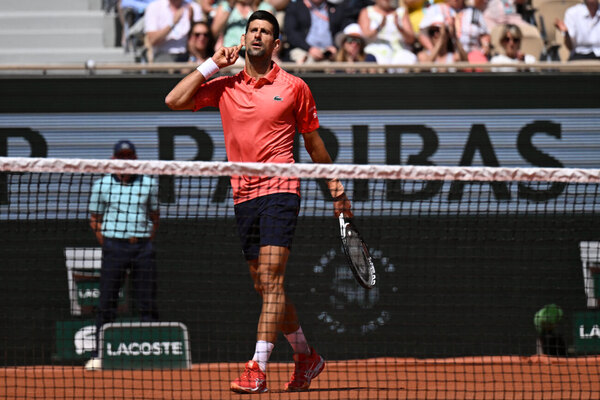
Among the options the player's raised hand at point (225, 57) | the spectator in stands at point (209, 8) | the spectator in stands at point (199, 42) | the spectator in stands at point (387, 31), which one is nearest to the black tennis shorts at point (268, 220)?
the player's raised hand at point (225, 57)

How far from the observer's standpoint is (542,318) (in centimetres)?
785

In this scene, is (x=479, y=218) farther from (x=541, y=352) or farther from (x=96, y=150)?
(x=96, y=150)

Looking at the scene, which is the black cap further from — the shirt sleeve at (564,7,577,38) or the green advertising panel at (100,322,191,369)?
the shirt sleeve at (564,7,577,38)

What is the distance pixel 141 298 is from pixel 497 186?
3.35 meters

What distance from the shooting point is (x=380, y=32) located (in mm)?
9828

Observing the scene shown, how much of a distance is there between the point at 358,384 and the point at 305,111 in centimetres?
206

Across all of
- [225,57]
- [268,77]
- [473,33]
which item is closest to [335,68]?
[473,33]

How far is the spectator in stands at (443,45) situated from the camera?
916 centimetres

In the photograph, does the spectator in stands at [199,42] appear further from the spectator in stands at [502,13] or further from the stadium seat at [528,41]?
the spectator in stands at [502,13]

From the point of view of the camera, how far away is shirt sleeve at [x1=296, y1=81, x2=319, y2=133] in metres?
5.45

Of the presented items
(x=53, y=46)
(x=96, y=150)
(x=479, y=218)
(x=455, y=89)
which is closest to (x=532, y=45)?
(x=455, y=89)

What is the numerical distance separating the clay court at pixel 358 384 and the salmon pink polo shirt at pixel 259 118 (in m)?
1.25

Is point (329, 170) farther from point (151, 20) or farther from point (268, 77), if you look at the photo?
point (151, 20)

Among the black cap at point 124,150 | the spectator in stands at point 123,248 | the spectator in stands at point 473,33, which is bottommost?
the spectator in stands at point 123,248
